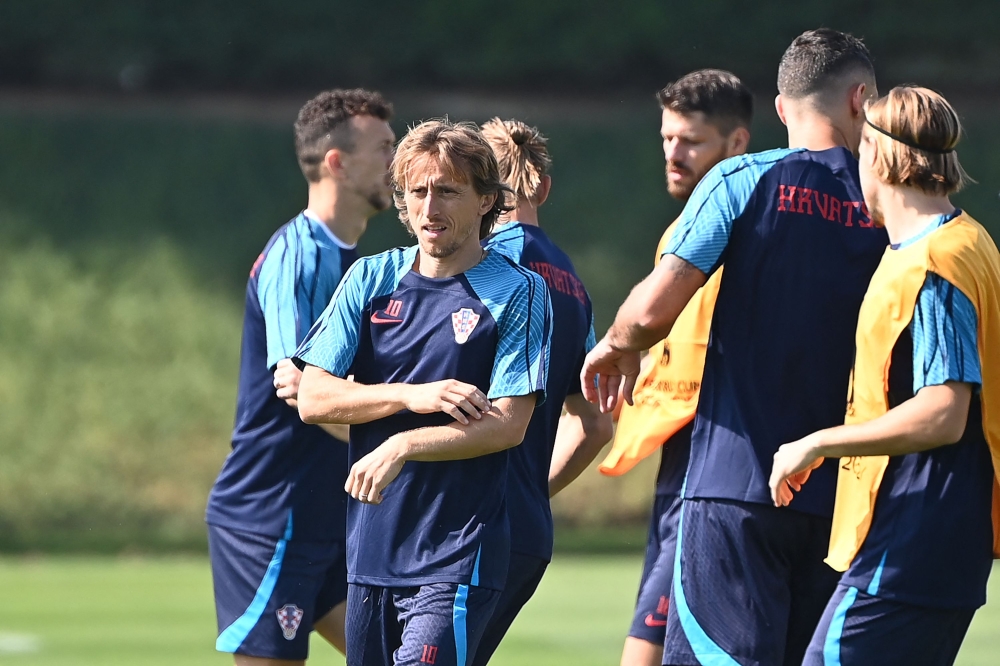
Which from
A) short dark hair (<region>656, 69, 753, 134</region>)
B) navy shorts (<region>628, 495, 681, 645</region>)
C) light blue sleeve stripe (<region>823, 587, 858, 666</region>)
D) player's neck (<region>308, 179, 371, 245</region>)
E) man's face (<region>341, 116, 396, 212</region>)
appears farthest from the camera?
man's face (<region>341, 116, 396, 212</region>)

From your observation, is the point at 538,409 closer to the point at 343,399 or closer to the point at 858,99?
the point at 343,399

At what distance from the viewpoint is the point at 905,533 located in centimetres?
372

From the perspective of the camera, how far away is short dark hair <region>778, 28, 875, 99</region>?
4.34 meters

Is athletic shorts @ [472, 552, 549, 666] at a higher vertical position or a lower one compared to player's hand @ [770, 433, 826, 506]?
lower

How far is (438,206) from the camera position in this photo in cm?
408

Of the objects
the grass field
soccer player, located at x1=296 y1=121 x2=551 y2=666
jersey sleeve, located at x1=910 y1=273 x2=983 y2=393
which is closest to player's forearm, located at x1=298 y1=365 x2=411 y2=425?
soccer player, located at x1=296 y1=121 x2=551 y2=666

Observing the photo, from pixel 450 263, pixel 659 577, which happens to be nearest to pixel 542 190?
pixel 450 263

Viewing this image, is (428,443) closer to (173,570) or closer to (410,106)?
(173,570)

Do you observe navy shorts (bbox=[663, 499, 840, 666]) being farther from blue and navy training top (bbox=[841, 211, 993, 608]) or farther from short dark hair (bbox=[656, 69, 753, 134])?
short dark hair (bbox=[656, 69, 753, 134])

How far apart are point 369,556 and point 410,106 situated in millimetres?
14192

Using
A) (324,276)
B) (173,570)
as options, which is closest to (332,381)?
(324,276)

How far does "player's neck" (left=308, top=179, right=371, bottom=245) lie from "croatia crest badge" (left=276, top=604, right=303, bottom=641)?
1390 millimetres

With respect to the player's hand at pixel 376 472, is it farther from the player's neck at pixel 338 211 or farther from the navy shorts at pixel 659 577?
the player's neck at pixel 338 211

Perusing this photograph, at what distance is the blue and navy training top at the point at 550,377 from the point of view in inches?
176
